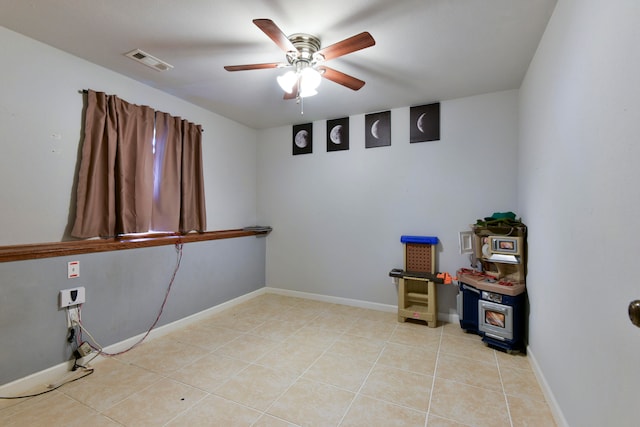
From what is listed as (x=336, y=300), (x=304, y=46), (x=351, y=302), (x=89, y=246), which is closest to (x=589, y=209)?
(x=304, y=46)

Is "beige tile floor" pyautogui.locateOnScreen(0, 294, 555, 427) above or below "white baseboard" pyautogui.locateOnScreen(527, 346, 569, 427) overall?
below

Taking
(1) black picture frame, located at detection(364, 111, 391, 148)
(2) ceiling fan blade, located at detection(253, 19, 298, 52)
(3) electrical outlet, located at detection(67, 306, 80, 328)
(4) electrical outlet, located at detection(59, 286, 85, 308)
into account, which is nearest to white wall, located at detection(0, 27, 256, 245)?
(4) electrical outlet, located at detection(59, 286, 85, 308)

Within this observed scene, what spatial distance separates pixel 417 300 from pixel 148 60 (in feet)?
12.4

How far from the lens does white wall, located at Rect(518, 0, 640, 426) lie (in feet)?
3.28

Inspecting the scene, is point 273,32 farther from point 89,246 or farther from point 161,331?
point 161,331

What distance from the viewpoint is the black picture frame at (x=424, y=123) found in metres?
3.38

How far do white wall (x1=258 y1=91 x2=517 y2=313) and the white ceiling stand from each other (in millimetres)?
524

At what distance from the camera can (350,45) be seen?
1.80 meters

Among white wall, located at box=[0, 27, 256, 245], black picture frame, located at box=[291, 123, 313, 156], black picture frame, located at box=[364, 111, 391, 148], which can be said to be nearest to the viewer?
white wall, located at box=[0, 27, 256, 245]

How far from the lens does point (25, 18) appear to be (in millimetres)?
1909

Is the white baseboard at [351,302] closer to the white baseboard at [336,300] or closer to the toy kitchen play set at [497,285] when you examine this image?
the white baseboard at [336,300]

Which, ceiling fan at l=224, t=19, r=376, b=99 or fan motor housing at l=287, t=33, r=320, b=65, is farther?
fan motor housing at l=287, t=33, r=320, b=65

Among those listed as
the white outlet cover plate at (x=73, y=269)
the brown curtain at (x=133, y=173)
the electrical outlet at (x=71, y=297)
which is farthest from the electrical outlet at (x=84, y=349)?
the brown curtain at (x=133, y=173)

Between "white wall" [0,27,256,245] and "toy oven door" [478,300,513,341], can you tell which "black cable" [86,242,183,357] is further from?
"toy oven door" [478,300,513,341]
